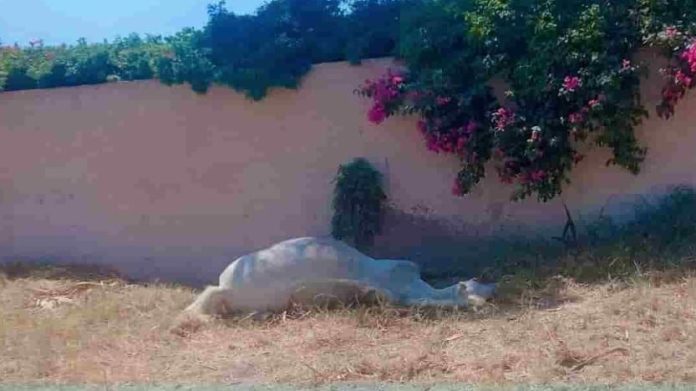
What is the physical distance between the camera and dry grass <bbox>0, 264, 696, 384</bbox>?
6492 mm

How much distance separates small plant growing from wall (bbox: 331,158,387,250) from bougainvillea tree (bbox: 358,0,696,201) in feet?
1.77

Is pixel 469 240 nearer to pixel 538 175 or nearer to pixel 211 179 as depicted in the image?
pixel 538 175

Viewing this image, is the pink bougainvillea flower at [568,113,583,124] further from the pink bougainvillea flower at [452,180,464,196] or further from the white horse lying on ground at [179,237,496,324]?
the white horse lying on ground at [179,237,496,324]

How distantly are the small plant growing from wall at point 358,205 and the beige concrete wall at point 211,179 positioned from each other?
0.19 m

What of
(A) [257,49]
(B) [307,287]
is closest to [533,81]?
(A) [257,49]

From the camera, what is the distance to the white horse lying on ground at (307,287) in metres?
8.29

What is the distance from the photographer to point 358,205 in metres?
10.2

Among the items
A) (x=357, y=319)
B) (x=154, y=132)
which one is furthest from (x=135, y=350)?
(x=154, y=132)

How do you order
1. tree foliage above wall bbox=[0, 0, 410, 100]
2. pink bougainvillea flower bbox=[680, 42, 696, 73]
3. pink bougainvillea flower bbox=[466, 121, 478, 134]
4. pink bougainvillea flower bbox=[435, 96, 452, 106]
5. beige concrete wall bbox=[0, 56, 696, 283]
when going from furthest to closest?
tree foliage above wall bbox=[0, 0, 410, 100] < beige concrete wall bbox=[0, 56, 696, 283] < pink bougainvillea flower bbox=[435, 96, 452, 106] < pink bougainvillea flower bbox=[466, 121, 478, 134] < pink bougainvillea flower bbox=[680, 42, 696, 73]

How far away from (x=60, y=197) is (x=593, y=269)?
218 inches

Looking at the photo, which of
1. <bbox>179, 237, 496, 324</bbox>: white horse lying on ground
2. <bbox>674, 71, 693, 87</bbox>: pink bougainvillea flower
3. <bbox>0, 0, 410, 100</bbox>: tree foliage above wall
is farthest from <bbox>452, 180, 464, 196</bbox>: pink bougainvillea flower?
<bbox>674, 71, 693, 87</bbox>: pink bougainvillea flower

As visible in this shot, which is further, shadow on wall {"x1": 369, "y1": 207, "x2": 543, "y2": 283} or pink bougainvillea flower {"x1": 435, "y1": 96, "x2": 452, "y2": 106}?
shadow on wall {"x1": 369, "y1": 207, "x2": 543, "y2": 283}

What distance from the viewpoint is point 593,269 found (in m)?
8.80

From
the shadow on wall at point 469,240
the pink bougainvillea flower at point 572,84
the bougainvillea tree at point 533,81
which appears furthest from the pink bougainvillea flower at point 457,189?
the pink bougainvillea flower at point 572,84
